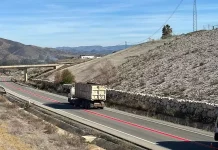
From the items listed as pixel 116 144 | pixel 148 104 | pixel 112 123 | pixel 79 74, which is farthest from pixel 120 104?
pixel 79 74

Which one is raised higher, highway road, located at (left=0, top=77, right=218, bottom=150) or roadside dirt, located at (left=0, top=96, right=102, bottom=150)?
roadside dirt, located at (left=0, top=96, right=102, bottom=150)

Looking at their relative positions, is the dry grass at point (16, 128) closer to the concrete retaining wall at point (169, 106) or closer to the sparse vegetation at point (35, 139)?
the sparse vegetation at point (35, 139)

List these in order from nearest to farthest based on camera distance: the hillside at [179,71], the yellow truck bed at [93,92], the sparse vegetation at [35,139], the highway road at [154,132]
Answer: the sparse vegetation at [35,139] < the highway road at [154,132] < the yellow truck bed at [93,92] < the hillside at [179,71]

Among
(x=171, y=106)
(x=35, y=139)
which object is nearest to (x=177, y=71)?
(x=171, y=106)

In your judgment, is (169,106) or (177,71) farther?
(177,71)

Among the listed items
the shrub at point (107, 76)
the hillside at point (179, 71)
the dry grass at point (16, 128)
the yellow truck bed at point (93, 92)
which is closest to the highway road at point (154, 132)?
the yellow truck bed at point (93, 92)

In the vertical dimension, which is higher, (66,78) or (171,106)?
(66,78)

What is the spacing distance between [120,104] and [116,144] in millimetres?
20786

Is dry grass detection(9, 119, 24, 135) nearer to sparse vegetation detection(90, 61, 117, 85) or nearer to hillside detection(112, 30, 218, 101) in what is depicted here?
hillside detection(112, 30, 218, 101)

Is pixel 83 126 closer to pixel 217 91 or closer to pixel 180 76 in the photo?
pixel 217 91

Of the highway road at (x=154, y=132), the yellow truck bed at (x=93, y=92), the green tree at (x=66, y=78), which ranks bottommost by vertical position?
the highway road at (x=154, y=132)

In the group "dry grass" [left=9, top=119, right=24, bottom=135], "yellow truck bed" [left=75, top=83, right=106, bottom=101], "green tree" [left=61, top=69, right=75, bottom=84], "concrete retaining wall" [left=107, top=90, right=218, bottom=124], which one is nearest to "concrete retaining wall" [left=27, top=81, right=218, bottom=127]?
"concrete retaining wall" [left=107, top=90, right=218, bottom=124]

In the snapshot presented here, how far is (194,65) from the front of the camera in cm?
4712

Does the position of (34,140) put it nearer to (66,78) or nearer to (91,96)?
(91,96)
